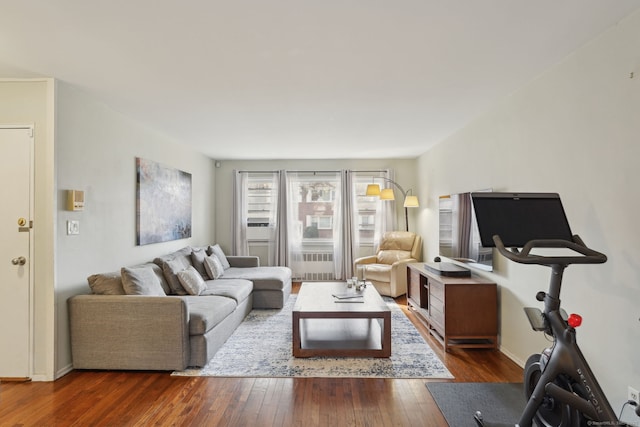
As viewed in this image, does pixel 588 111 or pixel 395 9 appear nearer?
pixel 395 9

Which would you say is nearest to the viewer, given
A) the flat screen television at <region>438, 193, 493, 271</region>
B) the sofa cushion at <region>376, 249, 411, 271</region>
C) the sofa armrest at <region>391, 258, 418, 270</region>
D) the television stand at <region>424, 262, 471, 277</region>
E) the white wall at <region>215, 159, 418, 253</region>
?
the flat screen television at <region>438, 193, 493, 271</region>

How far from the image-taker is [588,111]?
221cm

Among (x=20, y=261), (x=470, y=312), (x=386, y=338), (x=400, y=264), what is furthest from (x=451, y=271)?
(x=20, y=261)

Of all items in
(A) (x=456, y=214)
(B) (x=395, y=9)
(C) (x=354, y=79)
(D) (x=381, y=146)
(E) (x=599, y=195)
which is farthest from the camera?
(D) (x=381, y=146)

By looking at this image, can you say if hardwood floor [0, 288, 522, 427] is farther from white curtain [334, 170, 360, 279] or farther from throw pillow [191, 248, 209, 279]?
white curtain [334, 170, 360, 279]

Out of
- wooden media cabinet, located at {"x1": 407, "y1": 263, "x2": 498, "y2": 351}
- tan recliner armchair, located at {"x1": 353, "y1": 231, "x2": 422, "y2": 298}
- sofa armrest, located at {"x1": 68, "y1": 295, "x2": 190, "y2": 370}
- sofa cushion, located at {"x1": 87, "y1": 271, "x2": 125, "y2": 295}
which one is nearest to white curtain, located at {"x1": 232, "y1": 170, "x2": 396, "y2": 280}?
tan recliner armchair, located at {"x1": 353, "y1": 231, "x2": 422, "y2": 298}

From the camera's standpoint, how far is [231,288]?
4.05 metres

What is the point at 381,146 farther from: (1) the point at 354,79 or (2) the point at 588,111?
(2) the point at 588,111

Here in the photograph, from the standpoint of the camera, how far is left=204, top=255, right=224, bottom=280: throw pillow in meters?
4.64

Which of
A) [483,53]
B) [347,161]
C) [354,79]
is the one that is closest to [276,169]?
[347,161]

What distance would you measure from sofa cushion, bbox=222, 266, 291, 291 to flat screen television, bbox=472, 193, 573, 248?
132 inches

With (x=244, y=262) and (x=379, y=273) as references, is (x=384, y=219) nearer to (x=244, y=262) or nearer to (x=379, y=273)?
(x=379, y=273)

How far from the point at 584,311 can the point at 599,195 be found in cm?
78

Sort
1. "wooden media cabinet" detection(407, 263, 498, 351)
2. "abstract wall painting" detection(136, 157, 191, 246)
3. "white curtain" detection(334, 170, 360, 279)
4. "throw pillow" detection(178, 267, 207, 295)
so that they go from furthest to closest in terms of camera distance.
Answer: "white curtain" detection(334, 170, 360, 279) < "abstract wall painting" detection(136, 157, 191, 246) < "throw pillow" detection(178, 267, 207, 295) < "wooden media cabinet" detection(407, 263, 498, 351)
